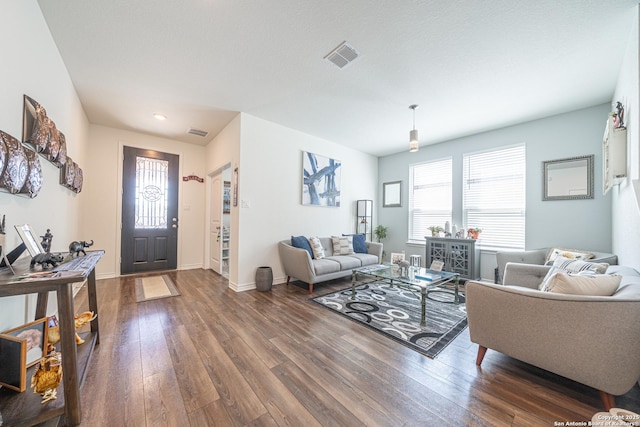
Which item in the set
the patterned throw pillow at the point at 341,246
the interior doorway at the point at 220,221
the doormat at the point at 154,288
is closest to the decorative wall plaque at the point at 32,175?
the doormat at the point at 154,288

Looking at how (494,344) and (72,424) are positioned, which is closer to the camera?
(72,424)

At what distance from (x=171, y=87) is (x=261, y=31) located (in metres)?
1.61

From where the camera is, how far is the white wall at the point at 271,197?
3686 mm

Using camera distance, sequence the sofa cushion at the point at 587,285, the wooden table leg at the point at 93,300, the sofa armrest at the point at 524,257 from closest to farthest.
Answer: the sofa cushion at the point at 587,285
the wooden table leg at the point at 93,300
the sofa armrest at the point at 524,257

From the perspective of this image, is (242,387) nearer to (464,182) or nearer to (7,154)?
(7,154)

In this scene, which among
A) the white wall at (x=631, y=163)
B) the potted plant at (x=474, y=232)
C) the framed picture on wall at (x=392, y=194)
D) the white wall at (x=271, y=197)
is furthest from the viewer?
the framed picture on wall at (x=392, y=194)

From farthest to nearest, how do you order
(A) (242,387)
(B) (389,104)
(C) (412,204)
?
1. (C) (412,204)
2. (B) (389,104)
3. (A) (242,387)

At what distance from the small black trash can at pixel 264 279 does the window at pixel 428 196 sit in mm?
Result: 3334

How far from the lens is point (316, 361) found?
1.87m

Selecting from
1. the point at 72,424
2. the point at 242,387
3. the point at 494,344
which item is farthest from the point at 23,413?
the point at 494,344

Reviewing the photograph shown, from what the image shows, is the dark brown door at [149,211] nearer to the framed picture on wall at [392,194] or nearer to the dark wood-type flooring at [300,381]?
the dark wood-type flooring at [300,381]

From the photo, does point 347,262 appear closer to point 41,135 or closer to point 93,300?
point 93,300

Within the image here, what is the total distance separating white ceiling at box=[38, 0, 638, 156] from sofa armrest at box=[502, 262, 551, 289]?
2.15m

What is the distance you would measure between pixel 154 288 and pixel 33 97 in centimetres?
276
